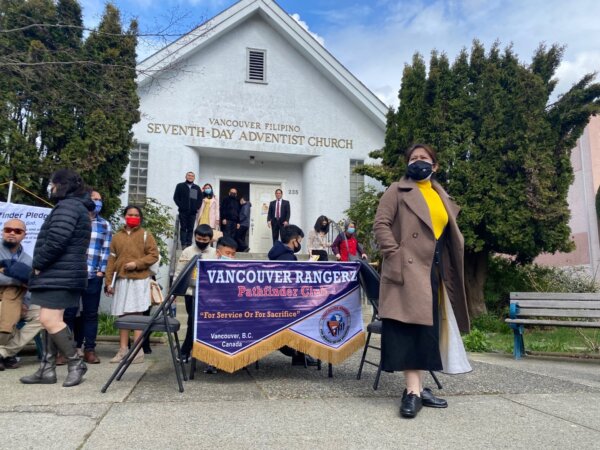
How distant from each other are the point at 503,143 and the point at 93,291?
7814 mm

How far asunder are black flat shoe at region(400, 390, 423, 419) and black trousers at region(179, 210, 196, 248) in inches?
333

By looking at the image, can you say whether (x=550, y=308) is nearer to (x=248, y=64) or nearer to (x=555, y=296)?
(x=555, y=296)

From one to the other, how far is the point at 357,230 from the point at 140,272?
23.3 ft

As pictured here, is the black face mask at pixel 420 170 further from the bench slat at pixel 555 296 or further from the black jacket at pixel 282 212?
the black jacket at pixel 282 212

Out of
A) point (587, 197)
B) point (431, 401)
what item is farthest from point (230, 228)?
point (587, 197)

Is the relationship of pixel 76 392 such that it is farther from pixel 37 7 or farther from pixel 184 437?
pixel 37 7

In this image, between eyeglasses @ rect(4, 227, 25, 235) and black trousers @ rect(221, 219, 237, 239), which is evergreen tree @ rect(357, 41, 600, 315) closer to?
black trousers @ rect(221, 219, 237, 239)

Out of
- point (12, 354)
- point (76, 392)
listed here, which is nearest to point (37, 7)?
point (12, 354)

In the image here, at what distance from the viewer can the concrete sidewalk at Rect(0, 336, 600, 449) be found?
115 inches

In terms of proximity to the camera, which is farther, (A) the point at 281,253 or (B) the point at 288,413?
(A) the point at 281,253

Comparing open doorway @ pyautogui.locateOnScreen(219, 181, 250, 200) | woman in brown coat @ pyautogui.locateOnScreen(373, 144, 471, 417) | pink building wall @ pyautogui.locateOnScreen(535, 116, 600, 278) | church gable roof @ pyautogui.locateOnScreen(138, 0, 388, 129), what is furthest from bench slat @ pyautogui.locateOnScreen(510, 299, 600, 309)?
pink building wall @ pyautogui.locateOnScreen(535, 116, 600, 278)

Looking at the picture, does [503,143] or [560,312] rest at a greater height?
[503,143]

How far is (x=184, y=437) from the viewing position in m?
2.92

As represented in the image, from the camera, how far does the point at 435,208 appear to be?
152 inches
